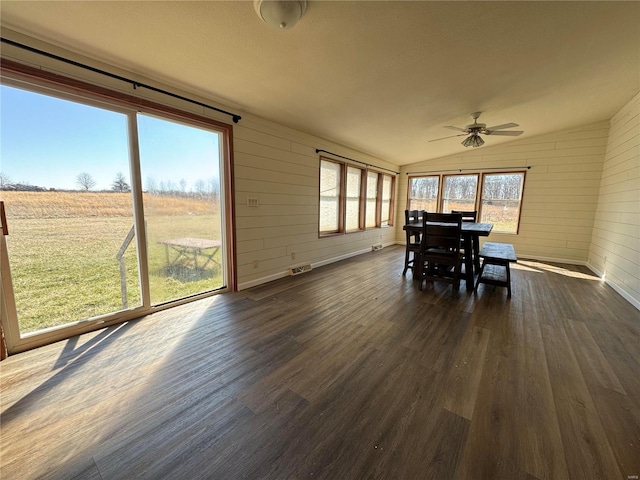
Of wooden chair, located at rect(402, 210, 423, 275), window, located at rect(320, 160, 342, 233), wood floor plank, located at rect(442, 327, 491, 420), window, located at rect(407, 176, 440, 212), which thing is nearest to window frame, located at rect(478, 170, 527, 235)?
window, located at rect(407, 176, 440, 212)

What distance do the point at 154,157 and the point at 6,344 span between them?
6.27 feet

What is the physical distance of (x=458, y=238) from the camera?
328cm

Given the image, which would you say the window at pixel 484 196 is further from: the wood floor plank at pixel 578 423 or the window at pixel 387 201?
the wood floor plank at pixel 578 423

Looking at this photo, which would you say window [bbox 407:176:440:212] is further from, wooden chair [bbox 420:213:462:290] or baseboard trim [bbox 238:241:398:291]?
wooden chair [bbox 420:213:462:290]

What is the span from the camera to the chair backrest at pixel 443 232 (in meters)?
3.29

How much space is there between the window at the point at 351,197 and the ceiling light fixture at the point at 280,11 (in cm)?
296

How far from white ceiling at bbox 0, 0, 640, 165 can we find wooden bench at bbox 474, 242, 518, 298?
6.82 ft

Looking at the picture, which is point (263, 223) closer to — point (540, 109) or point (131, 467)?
point (131, 467)

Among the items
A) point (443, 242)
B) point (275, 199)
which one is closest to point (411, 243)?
point (443, 242)

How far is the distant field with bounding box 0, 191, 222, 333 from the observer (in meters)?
2.01

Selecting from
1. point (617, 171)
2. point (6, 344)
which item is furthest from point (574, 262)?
point (6, 344)

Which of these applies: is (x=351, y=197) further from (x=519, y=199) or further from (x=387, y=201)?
(x=519, y=199)

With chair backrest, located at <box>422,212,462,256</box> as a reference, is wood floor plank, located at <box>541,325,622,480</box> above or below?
below

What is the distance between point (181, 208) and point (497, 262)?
410 cm
